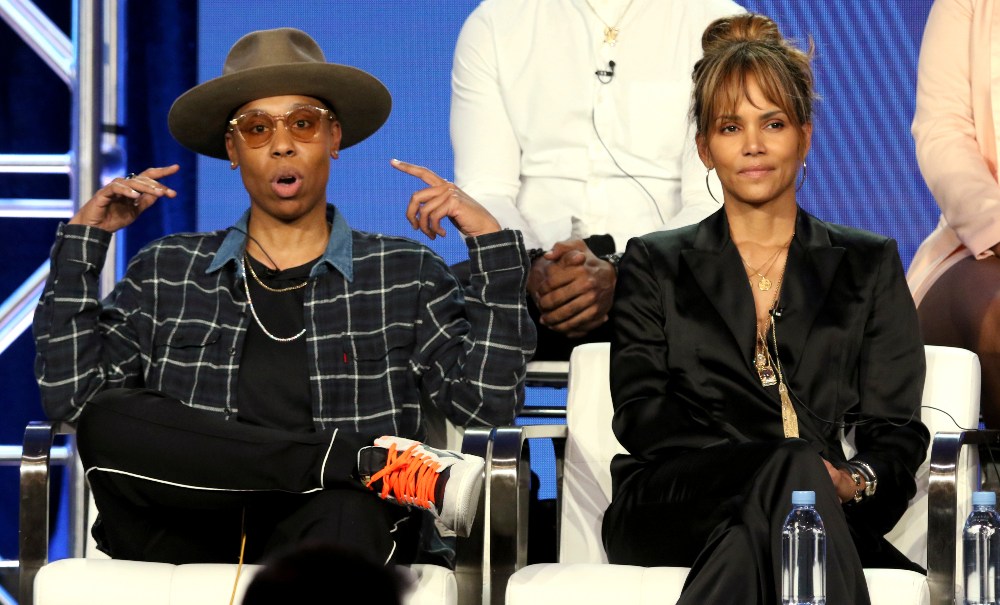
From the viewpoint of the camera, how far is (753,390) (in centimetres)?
322

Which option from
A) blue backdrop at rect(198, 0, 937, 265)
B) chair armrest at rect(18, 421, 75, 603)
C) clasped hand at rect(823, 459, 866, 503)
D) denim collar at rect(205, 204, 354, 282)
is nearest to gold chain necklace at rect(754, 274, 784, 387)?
clasped hand at rect(823, 459, 866, 503)

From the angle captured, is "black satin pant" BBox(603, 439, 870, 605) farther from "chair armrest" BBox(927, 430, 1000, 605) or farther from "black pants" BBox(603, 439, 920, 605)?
"chair armrest" BBox(927, 430, 1000, 605)

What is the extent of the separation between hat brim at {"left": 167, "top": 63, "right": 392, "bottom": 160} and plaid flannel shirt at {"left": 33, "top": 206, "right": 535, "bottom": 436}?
29 centimetres

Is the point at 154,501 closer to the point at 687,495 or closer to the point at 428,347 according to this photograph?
the point at 428,347

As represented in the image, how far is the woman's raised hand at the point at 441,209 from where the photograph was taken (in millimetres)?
3330

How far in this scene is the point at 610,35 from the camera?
4.49 meters

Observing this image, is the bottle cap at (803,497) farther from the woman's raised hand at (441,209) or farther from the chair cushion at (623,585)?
the woman's raised hand at (441,209)

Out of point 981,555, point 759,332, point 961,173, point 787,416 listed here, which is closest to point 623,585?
point 787,416

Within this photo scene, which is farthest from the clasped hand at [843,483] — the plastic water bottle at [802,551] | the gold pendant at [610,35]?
the gold pendant at [610,35]

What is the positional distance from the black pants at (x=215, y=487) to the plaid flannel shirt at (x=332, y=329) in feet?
1.18

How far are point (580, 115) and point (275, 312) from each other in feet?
4.33

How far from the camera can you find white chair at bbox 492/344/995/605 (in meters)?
2.86

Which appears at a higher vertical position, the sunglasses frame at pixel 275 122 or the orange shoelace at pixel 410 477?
the sunglasses frame at pixel 275 122

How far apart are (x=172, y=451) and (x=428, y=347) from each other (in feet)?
2.36
